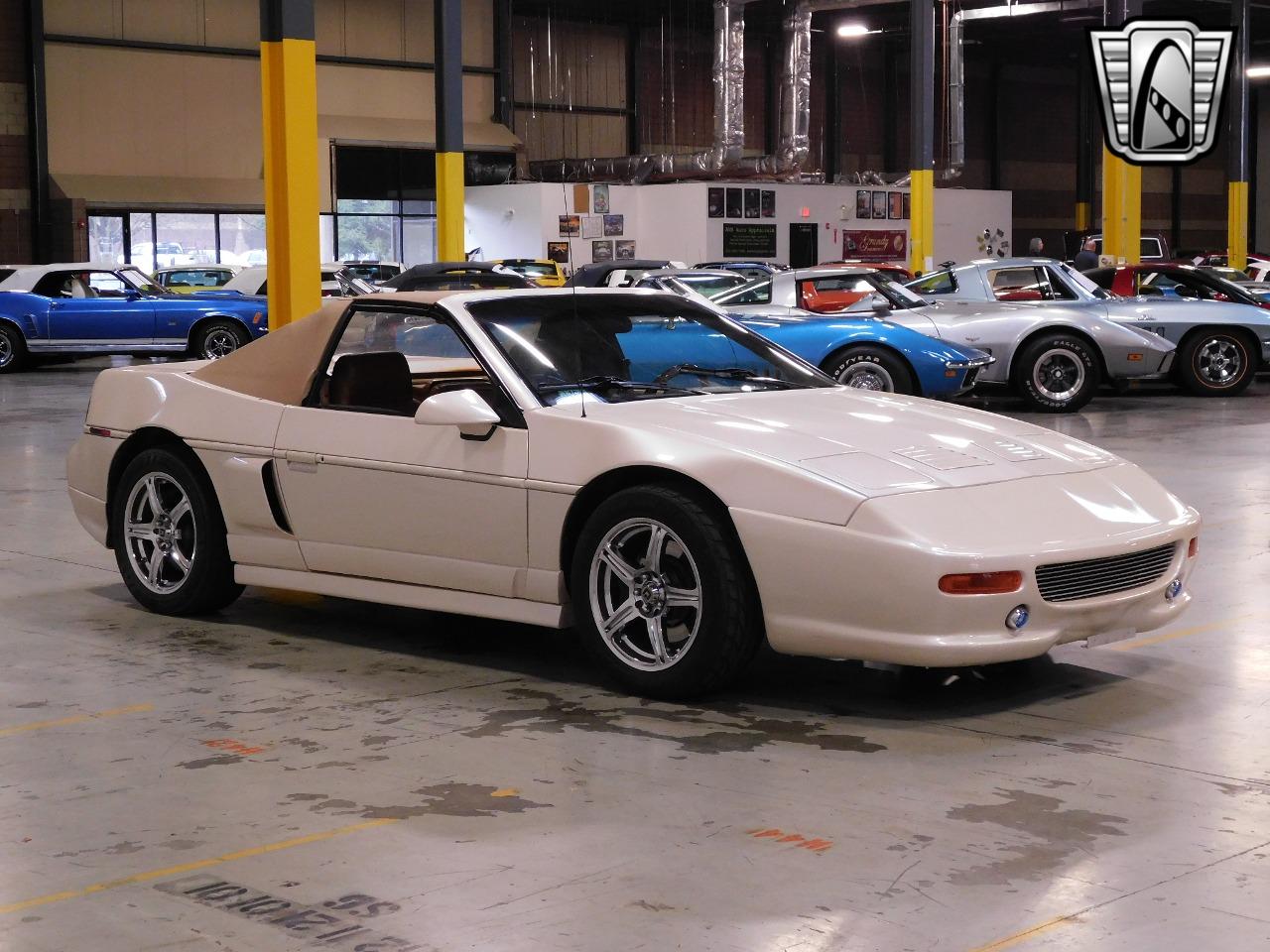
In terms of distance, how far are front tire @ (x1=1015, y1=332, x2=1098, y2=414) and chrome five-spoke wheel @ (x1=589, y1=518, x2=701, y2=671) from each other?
1143cm

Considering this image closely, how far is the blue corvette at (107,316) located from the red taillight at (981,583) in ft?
62.4

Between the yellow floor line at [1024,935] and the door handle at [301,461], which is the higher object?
the door handle at [301,461]

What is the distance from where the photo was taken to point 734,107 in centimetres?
3578

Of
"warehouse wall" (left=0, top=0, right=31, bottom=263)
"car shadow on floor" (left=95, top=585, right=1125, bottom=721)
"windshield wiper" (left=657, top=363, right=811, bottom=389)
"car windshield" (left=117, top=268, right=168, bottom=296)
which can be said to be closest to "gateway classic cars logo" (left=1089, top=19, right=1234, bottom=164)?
"windshield wiper" (left=657, top=363, right=811, bottom=389)

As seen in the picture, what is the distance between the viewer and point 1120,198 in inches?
1089

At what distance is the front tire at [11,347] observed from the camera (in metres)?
23.1

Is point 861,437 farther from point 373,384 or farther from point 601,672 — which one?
point 373,384

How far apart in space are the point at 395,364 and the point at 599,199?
30015 millimetres

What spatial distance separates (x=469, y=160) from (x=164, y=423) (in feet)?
107

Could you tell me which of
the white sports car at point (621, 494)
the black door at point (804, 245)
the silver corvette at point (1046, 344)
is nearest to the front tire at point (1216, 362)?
the silver corvette at point (1046, 344)

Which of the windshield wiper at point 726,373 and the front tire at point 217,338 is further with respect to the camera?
the front tire at point 217,338

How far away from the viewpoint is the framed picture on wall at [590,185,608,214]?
35.6 metres

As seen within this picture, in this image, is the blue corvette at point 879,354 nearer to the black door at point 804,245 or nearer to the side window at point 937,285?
the side window at point 937,285

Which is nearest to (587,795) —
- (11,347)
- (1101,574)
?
(1101,574)
